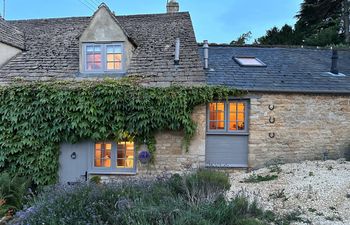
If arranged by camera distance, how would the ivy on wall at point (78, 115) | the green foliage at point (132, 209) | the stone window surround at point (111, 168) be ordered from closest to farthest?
the green foliage at point (132, 209)
the ivy on wall at point (78, 115)
the stone window surround at point (111, 168)

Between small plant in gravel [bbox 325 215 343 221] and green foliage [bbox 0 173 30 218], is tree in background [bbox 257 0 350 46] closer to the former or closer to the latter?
small plant in gravel [bbox 325 215 343 221]

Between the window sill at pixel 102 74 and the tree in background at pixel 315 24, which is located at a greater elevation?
the tree in background at pixel 315 24

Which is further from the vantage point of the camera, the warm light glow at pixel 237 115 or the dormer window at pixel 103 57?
the dormer window at pixel 103 57

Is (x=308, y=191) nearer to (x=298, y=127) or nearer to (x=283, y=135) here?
(x=283, y=135)

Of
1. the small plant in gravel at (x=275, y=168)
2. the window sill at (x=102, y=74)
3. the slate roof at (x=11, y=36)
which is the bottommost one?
the small plant in gravel at (x=275, y=168)

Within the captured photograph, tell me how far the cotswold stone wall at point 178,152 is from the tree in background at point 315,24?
16.6 meters

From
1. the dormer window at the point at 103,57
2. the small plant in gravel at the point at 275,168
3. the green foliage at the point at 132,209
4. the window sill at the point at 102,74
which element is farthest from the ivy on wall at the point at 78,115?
the green foliage at the point at 132,209

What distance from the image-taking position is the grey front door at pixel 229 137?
10.7 metres

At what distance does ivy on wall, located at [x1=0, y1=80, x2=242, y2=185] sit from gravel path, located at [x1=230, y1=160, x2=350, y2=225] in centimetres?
284

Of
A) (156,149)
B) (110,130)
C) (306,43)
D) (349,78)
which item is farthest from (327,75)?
(306,43)

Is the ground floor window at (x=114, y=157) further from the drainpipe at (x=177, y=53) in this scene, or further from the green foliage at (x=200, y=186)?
the green foliage at (x=200, y=186)

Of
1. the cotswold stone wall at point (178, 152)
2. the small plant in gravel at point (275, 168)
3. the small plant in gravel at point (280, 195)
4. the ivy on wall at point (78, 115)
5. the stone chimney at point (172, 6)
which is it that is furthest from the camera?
the stone chimney at point (172, 6)

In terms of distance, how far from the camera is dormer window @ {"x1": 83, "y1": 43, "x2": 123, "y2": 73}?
1141cm

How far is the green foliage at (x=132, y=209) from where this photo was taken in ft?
16.8
